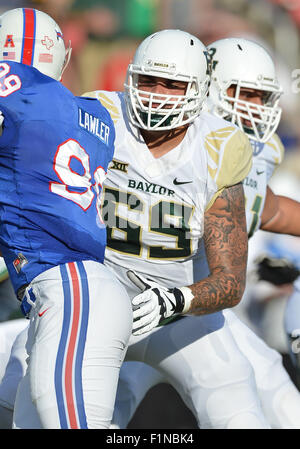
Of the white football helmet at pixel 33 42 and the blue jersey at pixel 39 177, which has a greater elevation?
the white football helmet at pixel 33 42

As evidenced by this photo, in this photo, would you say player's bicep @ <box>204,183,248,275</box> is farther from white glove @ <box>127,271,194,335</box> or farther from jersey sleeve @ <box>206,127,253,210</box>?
white glove @ <box>127,271,194,335</box>

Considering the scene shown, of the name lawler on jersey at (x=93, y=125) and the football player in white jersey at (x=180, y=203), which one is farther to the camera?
the football player in white jersey at (x=180, y=203)

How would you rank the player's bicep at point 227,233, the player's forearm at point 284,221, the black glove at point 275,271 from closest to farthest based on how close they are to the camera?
1. the player's bicep at point 227,233
2. the player's forearm at point 284,221
3. the black glove at point 275,271

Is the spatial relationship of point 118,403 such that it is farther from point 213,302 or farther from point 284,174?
point 284,174

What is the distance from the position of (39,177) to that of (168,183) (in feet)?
2.68

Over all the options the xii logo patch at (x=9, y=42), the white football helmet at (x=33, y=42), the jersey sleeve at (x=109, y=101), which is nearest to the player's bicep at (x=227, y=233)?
the jersey sleeve at (x=109, y=101)

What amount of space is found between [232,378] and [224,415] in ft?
0.53

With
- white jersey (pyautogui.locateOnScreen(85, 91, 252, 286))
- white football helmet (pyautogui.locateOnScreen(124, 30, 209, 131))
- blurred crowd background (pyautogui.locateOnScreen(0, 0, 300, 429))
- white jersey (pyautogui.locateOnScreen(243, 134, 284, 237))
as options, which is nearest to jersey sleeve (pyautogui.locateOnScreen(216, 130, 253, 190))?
white jersey (pyautogui.locateOnScreen(85, 91, 252, 286))

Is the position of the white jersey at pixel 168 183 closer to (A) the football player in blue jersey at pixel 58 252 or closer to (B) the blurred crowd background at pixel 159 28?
(A) the football player in blue jersey at pixel 58 252

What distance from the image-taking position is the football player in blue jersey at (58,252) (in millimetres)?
2488

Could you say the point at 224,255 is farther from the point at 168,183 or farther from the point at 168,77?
the point at 168,77

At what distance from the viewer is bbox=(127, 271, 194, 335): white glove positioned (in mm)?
2689

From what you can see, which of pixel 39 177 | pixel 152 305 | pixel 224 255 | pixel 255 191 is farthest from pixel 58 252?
pixel 255 191
